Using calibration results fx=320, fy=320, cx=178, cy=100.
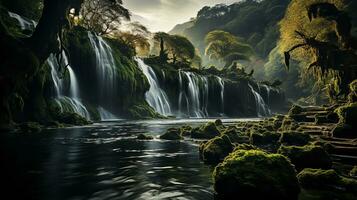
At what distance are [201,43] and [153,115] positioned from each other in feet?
374

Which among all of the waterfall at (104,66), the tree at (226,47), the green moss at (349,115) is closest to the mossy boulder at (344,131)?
the green moss at (349,115)

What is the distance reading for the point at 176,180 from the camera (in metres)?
8.67

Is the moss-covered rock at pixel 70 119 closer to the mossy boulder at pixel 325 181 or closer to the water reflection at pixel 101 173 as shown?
the water reflection at pixel 101 173

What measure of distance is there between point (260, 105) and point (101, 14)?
127ft

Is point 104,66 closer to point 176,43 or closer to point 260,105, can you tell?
point 176,43

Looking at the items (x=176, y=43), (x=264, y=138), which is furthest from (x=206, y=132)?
(x=176, y=43)

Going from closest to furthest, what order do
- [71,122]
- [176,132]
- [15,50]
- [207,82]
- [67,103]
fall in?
[176,132], [15,50], [71,122], [67,103], [207,82]

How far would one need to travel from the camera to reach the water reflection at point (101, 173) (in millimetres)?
7266

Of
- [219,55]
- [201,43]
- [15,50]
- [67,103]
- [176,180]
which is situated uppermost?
[201,43]

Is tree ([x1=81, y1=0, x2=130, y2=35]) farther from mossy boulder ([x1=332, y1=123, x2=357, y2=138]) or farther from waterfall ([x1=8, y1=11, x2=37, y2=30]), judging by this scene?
mossy boulder ([x1=332, y1=123, x2=357, y2=138])

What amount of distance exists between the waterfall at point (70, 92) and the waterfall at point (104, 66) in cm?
401

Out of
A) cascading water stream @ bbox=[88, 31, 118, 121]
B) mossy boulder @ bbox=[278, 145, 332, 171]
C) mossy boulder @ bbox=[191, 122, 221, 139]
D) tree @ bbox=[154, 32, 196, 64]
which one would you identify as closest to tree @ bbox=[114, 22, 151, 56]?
tree @ bbox=[154, 32, 196, 64]

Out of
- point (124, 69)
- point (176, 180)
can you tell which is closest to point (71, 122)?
point (124, 69)

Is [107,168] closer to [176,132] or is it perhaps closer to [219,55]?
[176,132]
